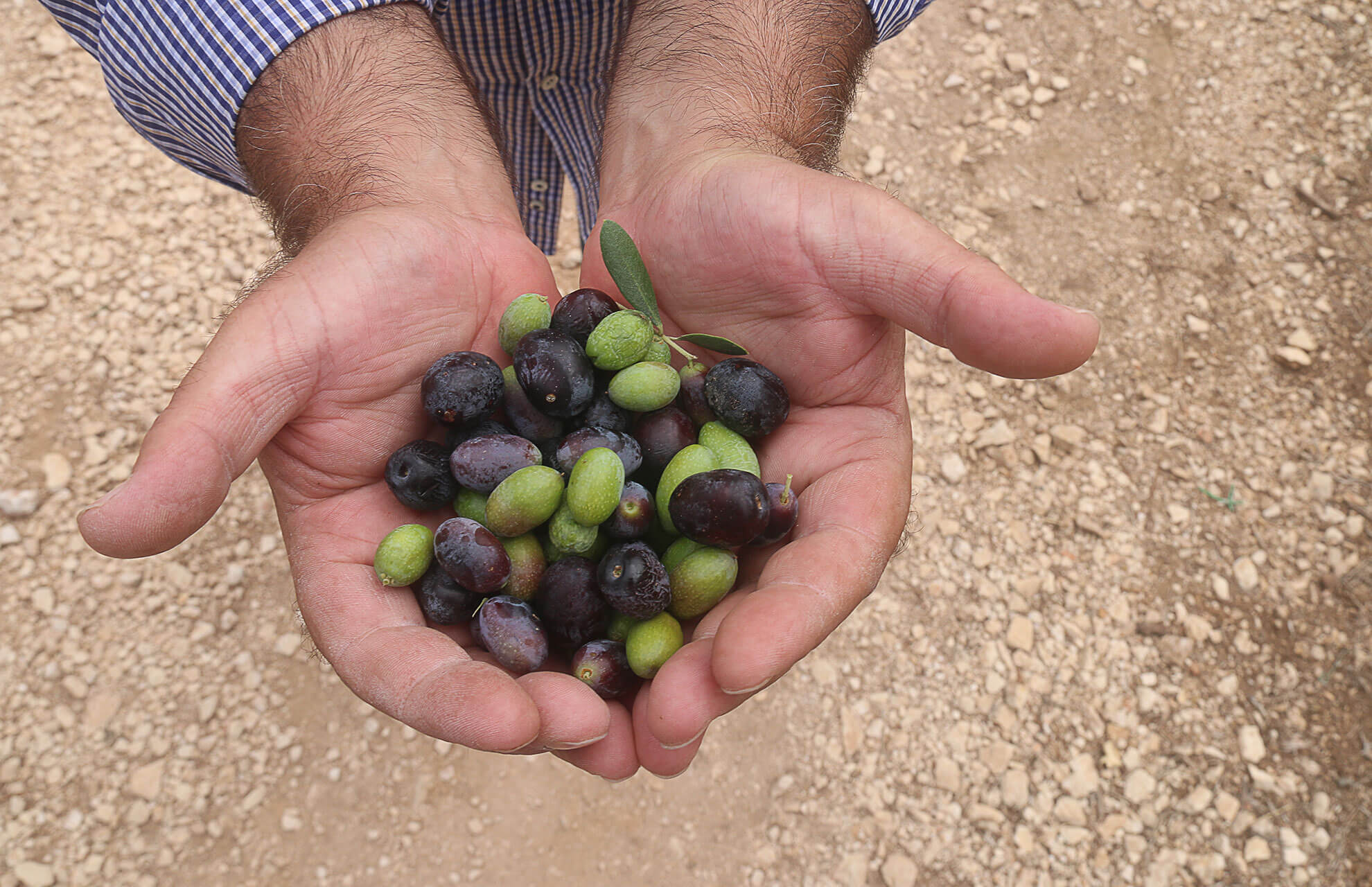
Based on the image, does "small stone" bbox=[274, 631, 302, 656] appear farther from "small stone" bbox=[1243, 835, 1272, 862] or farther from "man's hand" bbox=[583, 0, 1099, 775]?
"small stone" bbox=[1243, 835, 1272, 862]

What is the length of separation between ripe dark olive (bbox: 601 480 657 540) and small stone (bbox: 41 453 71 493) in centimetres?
263

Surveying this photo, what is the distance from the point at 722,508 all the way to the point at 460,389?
652 mm

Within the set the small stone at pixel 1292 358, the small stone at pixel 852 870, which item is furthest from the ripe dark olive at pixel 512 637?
the small stone at pixel 1292 358

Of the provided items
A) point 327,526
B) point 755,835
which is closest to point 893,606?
point 755,835

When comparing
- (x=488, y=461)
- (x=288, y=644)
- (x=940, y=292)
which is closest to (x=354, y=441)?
(x=488, y=461)

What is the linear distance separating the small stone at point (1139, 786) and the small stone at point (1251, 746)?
35 centimetres

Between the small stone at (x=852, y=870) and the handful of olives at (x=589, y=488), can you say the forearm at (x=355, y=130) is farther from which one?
the small stone at (x=852, y=870)

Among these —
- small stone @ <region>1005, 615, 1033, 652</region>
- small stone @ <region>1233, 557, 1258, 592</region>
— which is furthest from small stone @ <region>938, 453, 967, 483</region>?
small stone @ <region>1233, 557, 1258, 592</region>

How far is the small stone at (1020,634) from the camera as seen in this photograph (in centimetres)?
355

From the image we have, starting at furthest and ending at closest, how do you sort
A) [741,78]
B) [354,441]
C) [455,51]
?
[455,51], [741,78], [354,441]

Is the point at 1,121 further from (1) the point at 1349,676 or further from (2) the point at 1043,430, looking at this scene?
(1) the point at 1349,676

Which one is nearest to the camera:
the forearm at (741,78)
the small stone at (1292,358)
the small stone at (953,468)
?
the forearm at (741,78)

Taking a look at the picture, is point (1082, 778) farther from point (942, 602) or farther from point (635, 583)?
point (635, 583)

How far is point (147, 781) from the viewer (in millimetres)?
3195
